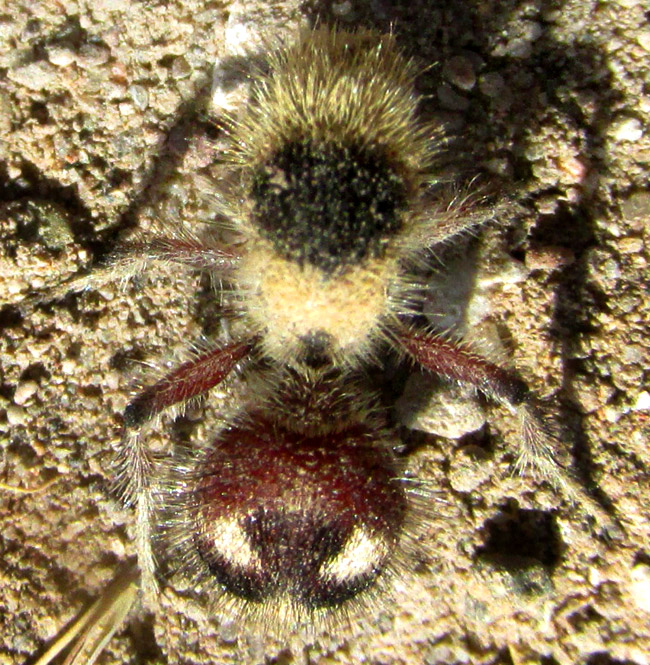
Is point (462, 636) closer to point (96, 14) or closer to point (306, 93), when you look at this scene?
point (306, 93)

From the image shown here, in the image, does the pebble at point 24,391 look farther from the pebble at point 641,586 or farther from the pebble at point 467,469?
the pebble at point 641,586

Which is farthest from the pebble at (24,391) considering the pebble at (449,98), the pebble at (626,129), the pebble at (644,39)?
the pebble at (644,39)

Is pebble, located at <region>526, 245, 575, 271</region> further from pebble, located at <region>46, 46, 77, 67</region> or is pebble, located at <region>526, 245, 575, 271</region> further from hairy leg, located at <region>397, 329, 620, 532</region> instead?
pebble, located at <region>46, 46, 77, 67</region>

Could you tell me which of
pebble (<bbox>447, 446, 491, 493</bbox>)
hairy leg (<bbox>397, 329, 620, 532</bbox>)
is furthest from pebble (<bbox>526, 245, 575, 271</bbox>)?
pebble (<bbox>447, 446, 491, 493</bbox>)

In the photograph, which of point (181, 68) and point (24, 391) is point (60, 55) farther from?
point (24, 391)

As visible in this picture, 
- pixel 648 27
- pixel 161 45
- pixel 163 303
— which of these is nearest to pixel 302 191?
pixel 163 303

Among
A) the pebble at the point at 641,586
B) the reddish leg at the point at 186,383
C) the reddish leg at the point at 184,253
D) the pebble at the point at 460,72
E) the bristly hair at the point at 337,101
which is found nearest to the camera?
the bristly hair at the point at 337,101

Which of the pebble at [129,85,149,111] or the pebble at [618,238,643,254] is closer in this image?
the pebble at [618,238,643,254]
